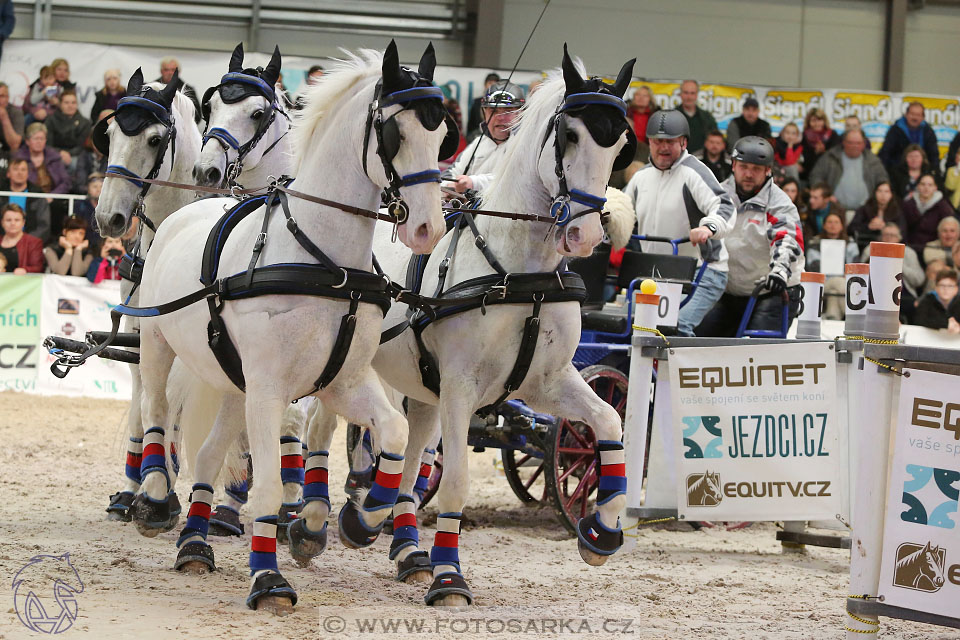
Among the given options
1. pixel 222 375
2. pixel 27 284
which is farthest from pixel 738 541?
pixel 27 284

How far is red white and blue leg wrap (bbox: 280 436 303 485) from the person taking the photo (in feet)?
18.5

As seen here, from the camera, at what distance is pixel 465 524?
22.9 feet

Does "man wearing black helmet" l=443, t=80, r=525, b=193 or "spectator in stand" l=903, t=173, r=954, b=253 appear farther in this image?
"spectator in stand" l=903, t=173, r=954, b=253

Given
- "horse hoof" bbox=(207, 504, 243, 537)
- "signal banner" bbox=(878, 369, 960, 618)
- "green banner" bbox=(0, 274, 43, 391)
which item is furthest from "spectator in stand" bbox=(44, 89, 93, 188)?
"signal banner" bbox=(878, 369, 960, 618)

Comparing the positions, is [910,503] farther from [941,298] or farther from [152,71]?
[152,71]

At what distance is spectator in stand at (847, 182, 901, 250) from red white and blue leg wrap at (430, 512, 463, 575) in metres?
9.68

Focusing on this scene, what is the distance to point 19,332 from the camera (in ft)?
36.6

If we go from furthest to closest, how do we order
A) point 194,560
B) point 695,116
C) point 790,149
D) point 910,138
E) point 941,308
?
point 910,138 → point 790,149 → point 695,116 → point 941,308 → point 194,560

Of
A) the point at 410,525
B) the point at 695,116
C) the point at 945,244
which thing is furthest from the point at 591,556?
the point at 695,116

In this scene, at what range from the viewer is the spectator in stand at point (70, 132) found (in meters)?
13.4

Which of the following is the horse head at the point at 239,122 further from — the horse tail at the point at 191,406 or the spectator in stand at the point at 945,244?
the spectator in stand at the point at 945,244

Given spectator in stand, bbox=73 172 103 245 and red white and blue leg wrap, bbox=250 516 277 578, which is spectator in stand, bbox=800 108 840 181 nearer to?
spectator in stand, bbox=73 172 103 245

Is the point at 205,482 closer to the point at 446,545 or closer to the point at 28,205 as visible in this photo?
the point at 446,545

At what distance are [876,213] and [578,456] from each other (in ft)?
25.8
